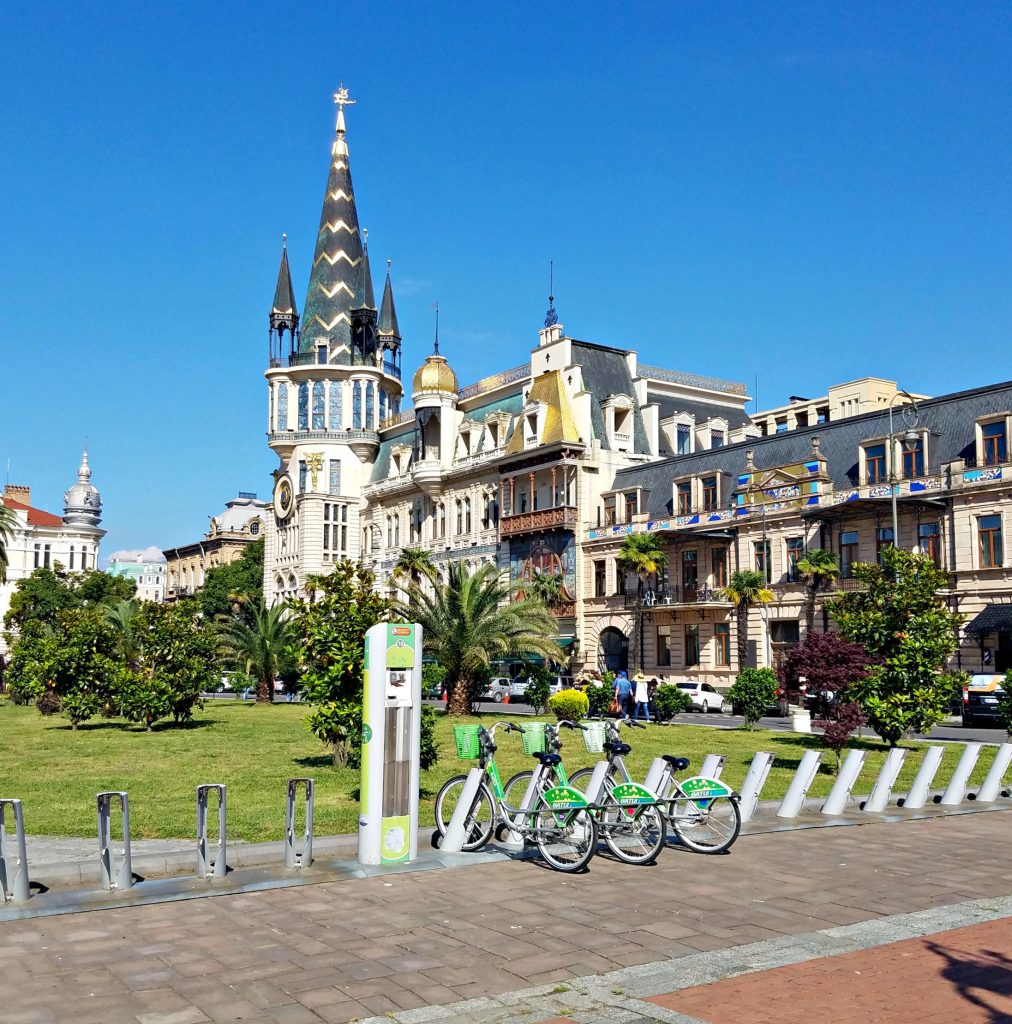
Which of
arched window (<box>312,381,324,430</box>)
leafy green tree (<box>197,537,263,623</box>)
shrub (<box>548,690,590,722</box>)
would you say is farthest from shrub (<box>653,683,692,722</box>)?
leafy green tree (<box>197,537,263,623</box>)

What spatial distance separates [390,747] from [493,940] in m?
3.15

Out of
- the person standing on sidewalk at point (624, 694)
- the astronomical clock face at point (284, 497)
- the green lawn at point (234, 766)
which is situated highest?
the astronomical clock face at point (284, 497)

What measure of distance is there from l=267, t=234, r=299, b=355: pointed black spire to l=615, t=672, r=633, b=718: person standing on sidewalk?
5198cm

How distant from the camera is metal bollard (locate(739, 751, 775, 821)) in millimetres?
13602

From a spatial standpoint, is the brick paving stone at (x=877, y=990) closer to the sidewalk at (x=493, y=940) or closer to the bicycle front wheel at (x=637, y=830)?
the sidewalk at (x=493, y=940)

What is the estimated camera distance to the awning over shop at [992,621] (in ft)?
127

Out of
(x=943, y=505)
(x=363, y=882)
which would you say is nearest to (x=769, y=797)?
(x=363, y=882)

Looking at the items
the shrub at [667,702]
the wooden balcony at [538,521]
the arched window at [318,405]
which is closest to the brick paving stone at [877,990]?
the shrub at [667,702]

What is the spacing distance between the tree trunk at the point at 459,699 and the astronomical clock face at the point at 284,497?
43561 millimetres

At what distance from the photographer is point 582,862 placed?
1082cm

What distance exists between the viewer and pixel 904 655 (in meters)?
21.1

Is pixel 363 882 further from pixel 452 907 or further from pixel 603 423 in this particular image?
pixel 603 423

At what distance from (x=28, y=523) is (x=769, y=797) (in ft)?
416

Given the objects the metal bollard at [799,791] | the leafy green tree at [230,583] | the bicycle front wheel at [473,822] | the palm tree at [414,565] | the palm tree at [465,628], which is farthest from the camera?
the leafy green tree at [230,583]
